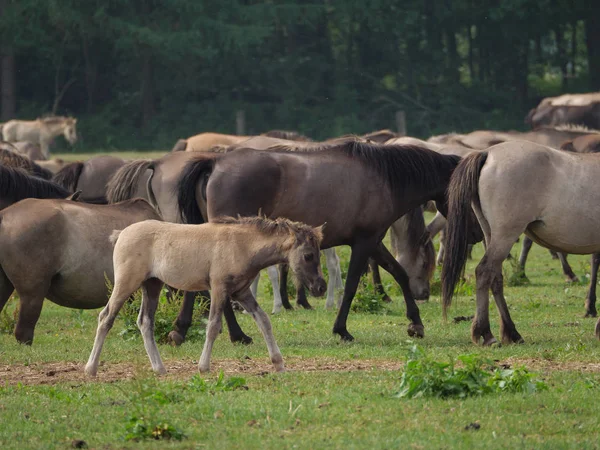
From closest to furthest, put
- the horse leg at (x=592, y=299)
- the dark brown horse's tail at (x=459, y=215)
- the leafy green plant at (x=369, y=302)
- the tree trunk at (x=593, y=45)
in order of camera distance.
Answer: the dark brown horse's tail at (x=459, y=215), the horse leg at (x=592, y=299), the leafy green plant at (x=369, y=302), the tree trunk at (x=593, y=45)

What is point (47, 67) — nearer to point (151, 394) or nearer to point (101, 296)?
point (101, 296)

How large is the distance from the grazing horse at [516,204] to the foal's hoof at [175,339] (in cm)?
236

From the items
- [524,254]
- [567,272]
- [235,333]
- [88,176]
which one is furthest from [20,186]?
[567,272]

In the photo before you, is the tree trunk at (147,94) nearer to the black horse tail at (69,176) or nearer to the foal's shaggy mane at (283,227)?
the black horse tail at (69,176)

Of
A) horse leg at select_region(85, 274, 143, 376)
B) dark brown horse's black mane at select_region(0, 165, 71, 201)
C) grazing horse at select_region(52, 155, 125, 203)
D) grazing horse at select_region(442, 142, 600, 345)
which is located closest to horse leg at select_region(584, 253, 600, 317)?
grazing horse at select_region(442, 142, 600, 345)

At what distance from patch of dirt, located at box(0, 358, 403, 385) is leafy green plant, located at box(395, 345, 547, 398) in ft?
3.98

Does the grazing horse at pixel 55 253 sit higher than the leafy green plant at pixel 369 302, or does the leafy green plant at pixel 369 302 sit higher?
the grazing horse at pixel 55 253

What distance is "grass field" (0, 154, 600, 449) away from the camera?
611 centimetres

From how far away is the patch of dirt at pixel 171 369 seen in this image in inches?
316

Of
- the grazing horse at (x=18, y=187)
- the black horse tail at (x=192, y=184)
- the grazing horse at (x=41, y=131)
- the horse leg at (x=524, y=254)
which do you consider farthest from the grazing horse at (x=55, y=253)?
the grazing horse at (x=41, y=131)

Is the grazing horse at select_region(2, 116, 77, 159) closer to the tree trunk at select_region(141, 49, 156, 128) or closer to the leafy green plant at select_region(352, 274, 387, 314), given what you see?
the tree trunk at select_region(141, 49, 156, 128)

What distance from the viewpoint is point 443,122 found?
4006 cm

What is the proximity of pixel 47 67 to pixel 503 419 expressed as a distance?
124ft

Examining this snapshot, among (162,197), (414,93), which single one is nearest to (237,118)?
(414,93)
